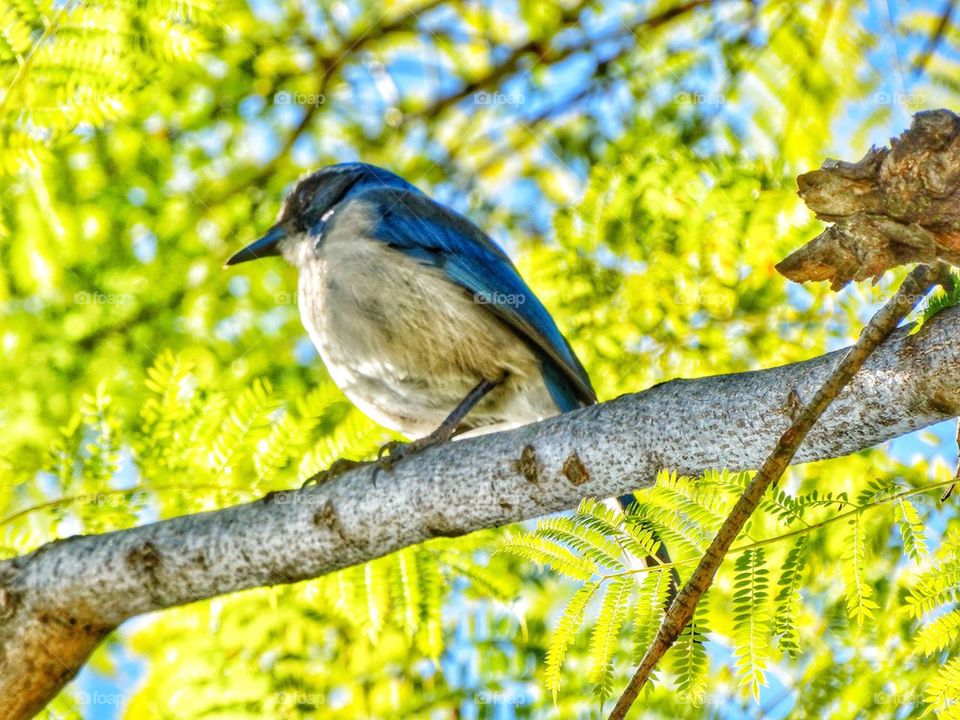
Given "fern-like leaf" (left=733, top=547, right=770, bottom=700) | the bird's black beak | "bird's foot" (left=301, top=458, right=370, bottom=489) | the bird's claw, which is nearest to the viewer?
"fern-like leaf" (left=733, top=547, right=770, bottom=700)

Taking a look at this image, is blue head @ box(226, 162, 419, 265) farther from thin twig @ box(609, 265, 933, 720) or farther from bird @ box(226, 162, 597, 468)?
thin twig @ box(609, 265, 933, 720)

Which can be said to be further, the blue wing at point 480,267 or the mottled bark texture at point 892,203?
the blue wing at point 480,267

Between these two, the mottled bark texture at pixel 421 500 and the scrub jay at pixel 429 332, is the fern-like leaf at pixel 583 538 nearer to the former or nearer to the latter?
the mottled bark texture at pixel 421 500

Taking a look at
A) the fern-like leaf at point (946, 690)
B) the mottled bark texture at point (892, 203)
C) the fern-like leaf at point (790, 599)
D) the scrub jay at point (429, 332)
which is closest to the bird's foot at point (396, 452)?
the scrub jay at point (429, 332)

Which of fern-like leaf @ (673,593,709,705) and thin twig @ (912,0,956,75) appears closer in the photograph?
fern-like leaf @ (673,593,709,705)

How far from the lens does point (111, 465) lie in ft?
13.7

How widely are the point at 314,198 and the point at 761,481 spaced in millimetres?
3869

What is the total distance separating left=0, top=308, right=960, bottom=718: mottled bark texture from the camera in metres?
2.87

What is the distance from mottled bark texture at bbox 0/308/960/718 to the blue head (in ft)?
7.50

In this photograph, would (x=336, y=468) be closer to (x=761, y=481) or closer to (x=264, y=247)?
(x=264, y=247)

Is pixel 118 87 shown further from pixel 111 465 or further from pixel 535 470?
pixel 535 470

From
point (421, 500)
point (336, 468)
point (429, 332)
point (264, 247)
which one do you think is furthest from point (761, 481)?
point (264, 247)

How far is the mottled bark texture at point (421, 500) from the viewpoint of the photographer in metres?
2.87

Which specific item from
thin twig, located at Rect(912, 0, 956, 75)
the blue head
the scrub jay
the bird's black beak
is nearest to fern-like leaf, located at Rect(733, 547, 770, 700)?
the scrub jay
